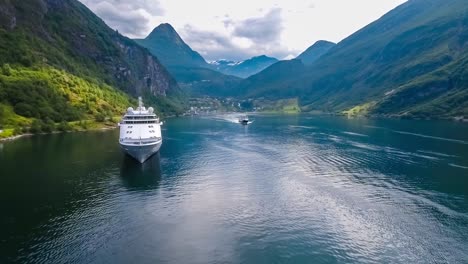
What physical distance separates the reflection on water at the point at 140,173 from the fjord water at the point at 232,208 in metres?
0.35

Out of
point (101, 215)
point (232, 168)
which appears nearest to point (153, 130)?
point (232, 168)

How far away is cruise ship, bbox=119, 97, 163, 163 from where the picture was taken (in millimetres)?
116688

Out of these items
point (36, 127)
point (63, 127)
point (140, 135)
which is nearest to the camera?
point (140, 135)

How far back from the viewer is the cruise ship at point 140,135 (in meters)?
117

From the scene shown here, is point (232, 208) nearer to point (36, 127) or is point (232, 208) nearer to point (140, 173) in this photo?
point (140, 173)

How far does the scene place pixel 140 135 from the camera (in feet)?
404

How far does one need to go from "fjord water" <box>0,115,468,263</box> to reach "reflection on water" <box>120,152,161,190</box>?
0.35 m

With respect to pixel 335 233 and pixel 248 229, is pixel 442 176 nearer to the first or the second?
pixel 335 233

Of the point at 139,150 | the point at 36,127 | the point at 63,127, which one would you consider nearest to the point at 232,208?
the point at 139,150

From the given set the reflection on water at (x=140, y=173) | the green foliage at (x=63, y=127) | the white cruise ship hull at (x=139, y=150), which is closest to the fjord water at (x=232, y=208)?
the reflection on water at (x=140, y=173)

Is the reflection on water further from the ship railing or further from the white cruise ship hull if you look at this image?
the ship railing

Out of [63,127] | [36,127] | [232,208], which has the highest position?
[36,127]

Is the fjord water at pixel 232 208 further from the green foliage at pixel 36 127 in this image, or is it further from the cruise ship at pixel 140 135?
the green foliage at pixel 36 127

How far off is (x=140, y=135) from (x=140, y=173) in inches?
869
